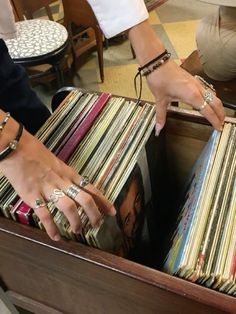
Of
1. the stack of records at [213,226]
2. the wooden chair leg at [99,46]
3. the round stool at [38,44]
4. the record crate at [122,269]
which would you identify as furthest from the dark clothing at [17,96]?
the wooden chair leg at [99,46]

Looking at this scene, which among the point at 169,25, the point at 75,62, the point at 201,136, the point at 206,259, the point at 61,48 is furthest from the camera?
the point at 169,25

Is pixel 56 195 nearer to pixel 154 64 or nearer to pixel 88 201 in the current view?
pixel 88 201

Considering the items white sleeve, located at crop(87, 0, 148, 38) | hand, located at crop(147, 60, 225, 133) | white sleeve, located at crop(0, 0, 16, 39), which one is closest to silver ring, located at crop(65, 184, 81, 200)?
hand, located at crop(147, 60, 225, 133)

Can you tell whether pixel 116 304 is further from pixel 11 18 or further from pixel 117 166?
pixel 11 18

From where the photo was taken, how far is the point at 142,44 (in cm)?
67

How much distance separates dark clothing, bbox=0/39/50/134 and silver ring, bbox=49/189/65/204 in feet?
1.26

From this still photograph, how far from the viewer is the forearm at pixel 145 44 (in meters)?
0.66

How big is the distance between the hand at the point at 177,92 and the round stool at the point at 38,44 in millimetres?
1102

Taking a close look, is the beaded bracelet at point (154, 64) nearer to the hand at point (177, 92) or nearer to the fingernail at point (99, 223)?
the hand at point (177, 92)

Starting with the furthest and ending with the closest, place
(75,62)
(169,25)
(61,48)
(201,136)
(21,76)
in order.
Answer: (169,25), (75,62), (61,48), (21,76), (201,136)

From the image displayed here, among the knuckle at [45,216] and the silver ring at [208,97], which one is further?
the silver ring at [208,97]

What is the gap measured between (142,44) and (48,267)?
44cm

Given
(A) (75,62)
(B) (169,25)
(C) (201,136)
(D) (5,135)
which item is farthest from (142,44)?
→ (B) (169,25)

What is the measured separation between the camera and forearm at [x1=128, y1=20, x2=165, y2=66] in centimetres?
66
